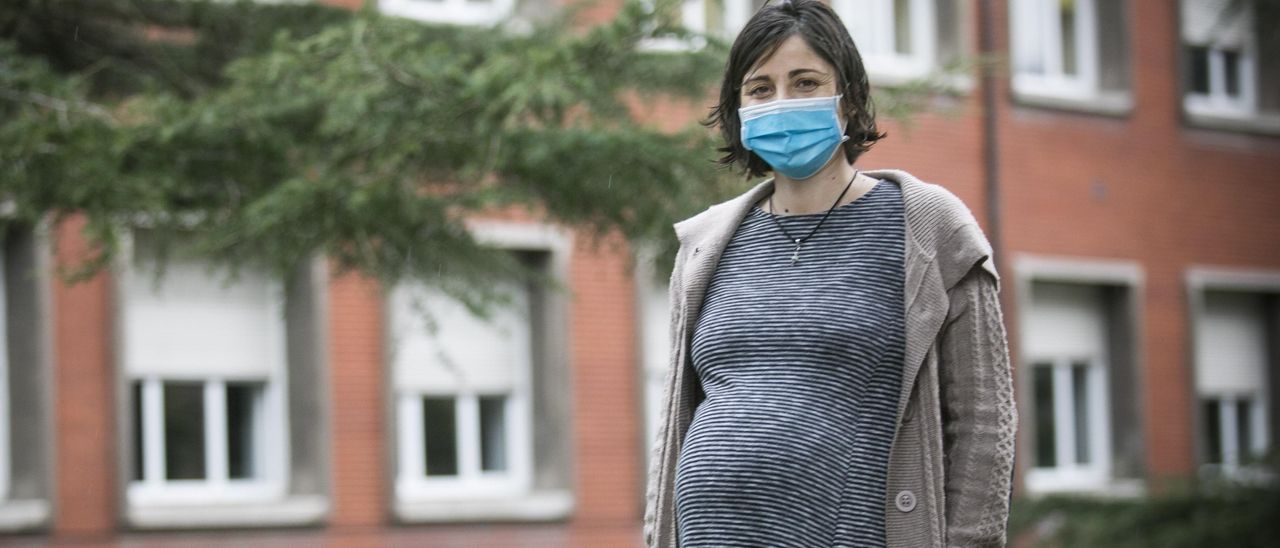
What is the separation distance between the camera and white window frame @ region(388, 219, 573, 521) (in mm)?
17891

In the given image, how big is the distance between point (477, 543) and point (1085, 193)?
8.08m

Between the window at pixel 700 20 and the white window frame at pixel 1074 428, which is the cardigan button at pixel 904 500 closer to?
the window at pixel 700 20

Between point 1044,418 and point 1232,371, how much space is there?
8.65 feet

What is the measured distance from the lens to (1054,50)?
23.0 m

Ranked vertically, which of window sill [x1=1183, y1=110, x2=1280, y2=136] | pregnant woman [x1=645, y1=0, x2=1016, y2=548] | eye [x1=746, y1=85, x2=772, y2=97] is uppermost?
window sill [x1=1183, y1=110, x2=1280, y2=136]

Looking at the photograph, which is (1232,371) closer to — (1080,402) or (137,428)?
(1080,402)

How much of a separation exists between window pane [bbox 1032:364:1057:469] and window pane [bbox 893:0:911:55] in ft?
11.5

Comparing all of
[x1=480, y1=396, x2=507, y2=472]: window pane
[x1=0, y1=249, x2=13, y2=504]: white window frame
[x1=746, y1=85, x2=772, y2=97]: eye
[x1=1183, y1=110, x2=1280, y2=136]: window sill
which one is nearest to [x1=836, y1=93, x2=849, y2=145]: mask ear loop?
[x1=746, y1=85, x2=772, y2=97]: eye

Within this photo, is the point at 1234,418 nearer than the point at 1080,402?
No

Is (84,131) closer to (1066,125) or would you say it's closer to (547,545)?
(547,545)

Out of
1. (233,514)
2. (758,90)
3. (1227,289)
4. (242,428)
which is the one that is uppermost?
(1227,289)

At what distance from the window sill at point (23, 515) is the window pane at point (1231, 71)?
1408 centimetres

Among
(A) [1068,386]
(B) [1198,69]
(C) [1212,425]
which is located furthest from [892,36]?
(C) [1212,425]

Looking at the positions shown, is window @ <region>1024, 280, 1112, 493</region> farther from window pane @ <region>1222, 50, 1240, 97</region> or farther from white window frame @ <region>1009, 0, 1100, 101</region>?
window pane @ <region>1222, 50, 1240, 97</region>
